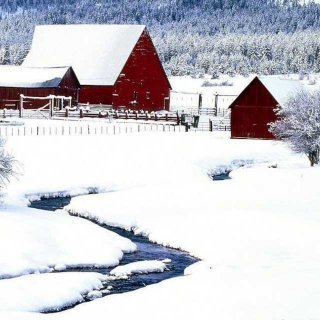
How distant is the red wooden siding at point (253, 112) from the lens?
150 feet

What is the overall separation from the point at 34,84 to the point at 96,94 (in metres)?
6.11

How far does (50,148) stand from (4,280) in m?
21.1

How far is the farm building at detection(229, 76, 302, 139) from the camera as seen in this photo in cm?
4566

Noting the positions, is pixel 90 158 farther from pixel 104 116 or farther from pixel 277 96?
pixel 104 116

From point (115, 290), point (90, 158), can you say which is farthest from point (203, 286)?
point (90, 158)

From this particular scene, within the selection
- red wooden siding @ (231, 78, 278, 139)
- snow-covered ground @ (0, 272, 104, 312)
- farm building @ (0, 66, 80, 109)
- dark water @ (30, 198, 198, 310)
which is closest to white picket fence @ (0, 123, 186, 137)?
red wooden siding @ (231, 78, 278, 139)

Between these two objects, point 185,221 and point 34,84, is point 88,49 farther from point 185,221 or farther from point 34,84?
point 185,221

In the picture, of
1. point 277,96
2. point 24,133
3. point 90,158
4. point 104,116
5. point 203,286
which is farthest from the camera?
point 104,116

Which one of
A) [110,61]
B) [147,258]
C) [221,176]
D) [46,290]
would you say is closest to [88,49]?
[110,61]

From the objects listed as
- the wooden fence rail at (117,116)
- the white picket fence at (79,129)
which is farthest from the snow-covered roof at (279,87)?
the wooden fence rail at (117,116)

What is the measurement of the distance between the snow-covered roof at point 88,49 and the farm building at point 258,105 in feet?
54.2

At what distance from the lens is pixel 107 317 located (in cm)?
1216

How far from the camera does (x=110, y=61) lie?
6294 centimetres

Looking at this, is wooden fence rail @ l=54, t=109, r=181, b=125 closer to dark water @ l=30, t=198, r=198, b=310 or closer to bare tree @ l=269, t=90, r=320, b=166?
bare tree @ l=269, t=90, r=320, b=166
